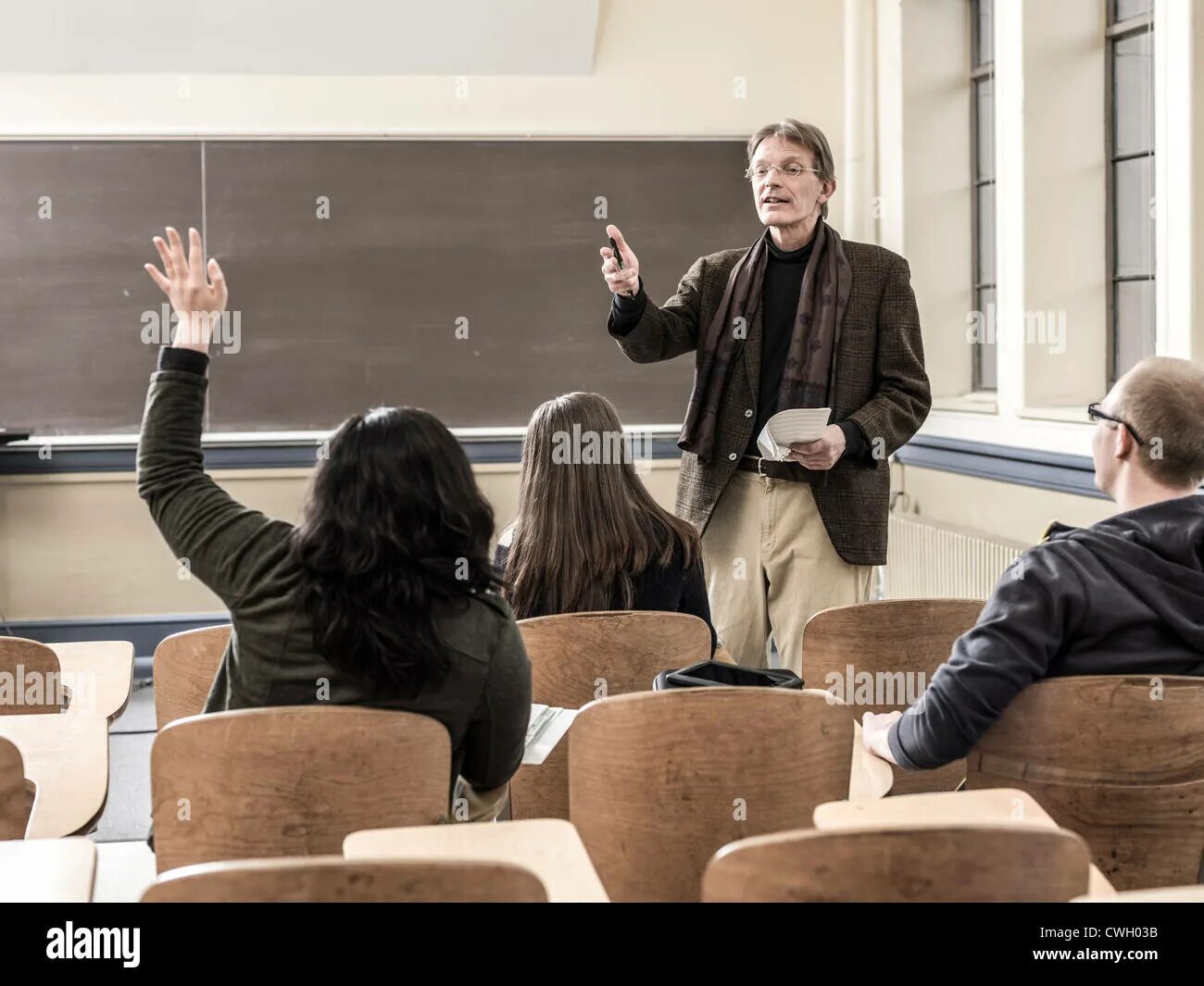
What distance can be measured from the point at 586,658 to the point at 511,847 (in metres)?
0.76

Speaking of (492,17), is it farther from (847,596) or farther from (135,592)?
(847,596)

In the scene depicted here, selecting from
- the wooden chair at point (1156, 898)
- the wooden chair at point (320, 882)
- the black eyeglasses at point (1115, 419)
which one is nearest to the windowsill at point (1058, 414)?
the black eyeglasses at point (1115, 419)

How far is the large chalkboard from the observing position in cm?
523

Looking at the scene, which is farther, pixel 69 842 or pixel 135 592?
pixel 135 592

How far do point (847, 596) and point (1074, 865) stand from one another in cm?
196

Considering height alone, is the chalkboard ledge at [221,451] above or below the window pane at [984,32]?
below

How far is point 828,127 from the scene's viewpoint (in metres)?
5.57

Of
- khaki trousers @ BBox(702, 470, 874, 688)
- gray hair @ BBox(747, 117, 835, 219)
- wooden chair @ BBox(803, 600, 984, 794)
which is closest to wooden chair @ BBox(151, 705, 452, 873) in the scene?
wooden chair @ BBox(803, 600, 984, 794)

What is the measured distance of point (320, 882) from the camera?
1.08 m

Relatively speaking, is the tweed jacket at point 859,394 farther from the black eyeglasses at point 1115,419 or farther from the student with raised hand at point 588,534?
the black eyeglasses at point 1115,419

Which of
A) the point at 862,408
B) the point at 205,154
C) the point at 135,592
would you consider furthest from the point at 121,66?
the point at 862,408

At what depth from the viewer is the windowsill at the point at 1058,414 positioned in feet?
13.6

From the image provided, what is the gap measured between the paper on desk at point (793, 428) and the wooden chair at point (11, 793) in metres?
1.71

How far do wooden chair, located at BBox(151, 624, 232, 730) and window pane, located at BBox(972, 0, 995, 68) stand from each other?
4.04 meters
